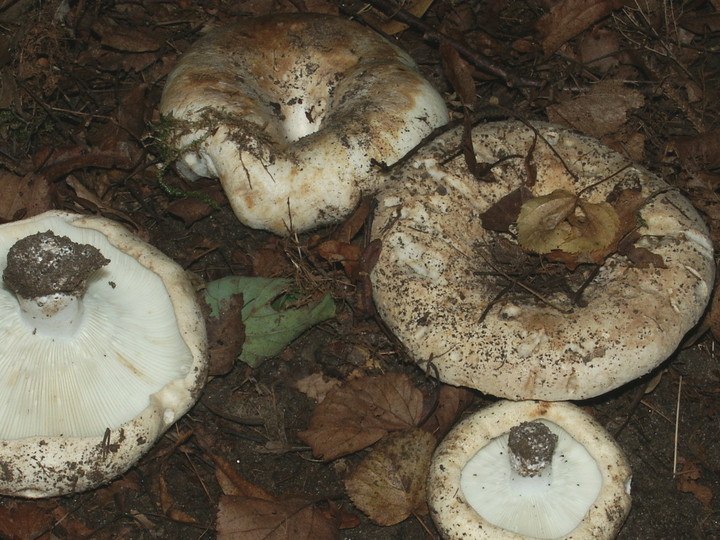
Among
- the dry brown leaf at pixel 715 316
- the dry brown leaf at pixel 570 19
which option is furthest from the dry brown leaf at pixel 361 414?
the dry brown leaf at pixel 570 19

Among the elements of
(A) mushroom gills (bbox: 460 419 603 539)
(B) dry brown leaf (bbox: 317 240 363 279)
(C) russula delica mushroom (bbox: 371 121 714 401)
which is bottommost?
(A) mushroom gills (bbox: 460 419 603 539)

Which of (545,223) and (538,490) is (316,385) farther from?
(545,223)

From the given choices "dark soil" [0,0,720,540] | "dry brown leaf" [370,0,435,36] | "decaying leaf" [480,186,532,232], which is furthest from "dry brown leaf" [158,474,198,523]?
"dry brown leaf" [370,0,435,36]

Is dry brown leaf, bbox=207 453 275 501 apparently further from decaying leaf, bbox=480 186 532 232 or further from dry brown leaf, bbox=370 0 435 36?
dry brown leaf, bbox=370 0 435 36

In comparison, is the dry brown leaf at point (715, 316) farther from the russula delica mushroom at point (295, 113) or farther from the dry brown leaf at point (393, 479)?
the russula delica mushroom at point (295, 113)

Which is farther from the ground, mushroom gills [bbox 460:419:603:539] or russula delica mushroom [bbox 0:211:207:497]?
russula delica mushroom [bbox 0:211:207:497]

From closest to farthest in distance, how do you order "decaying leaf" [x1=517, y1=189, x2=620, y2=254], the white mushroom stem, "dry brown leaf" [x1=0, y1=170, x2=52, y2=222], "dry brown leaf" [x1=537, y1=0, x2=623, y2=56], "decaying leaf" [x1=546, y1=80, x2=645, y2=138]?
the white mushroom stem → "decaying leaf" [x1=517, y1=189, x2=620, y2=254] → "dry brown leaf" [x1=0, y1=170, x2=52, y2=222] → "decaying leaf" [x1=546, y1=80, x2=645, y2=138] → "dry brown leaf" [x1=537, y1=0, x2=623, y2=56]

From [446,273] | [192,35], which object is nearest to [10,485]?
[446,273]
